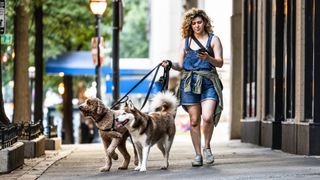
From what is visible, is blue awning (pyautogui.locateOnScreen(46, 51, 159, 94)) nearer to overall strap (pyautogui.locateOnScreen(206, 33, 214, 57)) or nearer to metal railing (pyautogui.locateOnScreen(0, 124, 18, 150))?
metal railing (pyautogui.locateOnScreen(0, 124, 18, 150))

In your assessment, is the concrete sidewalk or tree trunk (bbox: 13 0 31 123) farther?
tree trunk (bbox: 13 0 31 123)

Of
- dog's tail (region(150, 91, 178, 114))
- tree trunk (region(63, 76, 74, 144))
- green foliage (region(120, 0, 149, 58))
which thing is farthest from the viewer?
green foliage (region(120, 0, 149, 58))

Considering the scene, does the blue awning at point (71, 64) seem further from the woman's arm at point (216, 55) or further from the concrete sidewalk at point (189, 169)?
the woman's arm at point (216, 55)

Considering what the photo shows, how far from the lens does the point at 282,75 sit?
734 inches

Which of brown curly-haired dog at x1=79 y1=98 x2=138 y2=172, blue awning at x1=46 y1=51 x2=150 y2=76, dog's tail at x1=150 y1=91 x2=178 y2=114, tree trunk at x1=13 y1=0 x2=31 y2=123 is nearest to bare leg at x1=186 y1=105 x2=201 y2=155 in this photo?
dog's tail at x1=150 y1=91 x2=178 y2=114

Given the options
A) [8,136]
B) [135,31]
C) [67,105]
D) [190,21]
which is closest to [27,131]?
[8,136]

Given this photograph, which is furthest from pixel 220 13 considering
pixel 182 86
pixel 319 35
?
pixel 182 86

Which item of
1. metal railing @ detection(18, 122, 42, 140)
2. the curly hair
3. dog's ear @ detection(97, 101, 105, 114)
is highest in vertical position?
the curly hair

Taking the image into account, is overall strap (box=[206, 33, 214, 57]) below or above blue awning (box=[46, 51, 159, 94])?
below

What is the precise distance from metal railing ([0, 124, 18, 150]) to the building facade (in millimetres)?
4536

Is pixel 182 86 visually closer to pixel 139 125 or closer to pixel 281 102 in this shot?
pixel 139 125

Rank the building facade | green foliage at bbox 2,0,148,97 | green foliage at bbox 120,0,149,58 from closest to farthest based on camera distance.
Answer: the building facade, green foliage at bbox 2,0,148,97, green foliage at bbox 120,0,149,58

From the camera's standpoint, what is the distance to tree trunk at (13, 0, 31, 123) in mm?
25953

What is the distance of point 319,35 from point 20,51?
12361 millimetres
